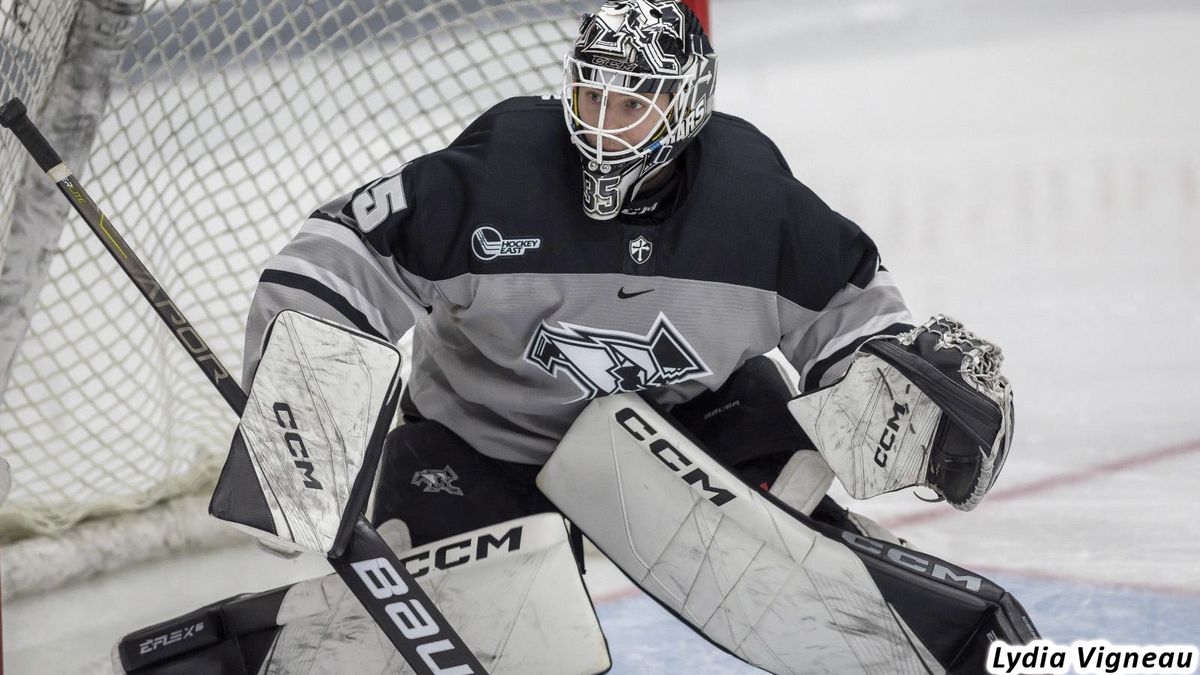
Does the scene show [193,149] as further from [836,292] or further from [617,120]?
[836,292]

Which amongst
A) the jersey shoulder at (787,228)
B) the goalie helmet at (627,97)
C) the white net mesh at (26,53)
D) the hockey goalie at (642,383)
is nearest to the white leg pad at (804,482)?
the hockey goalie at (642,383)

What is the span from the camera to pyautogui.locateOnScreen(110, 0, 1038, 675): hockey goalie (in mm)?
1693

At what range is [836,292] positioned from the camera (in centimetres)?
183

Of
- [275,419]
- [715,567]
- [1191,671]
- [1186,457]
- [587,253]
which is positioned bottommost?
[1186,457]

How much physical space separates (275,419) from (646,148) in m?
0.60

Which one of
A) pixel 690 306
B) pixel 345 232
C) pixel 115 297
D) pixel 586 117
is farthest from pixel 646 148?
pixel 115 297

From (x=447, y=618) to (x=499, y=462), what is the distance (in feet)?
1.03

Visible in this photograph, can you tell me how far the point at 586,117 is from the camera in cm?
176

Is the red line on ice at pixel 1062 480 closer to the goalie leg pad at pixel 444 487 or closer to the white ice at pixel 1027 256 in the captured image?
the white ice at pixel 1027 256

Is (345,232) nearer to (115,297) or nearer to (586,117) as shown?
(586,117)

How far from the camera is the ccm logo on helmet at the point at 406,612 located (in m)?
1.56

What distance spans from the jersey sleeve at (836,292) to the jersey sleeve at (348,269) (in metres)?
0.52

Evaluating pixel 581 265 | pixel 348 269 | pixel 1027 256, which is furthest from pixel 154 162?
pixel 1027 256

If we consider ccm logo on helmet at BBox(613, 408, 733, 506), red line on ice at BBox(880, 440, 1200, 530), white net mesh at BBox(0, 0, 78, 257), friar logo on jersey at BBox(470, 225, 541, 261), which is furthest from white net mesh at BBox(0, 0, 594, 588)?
red line on ice at BBox(880, 440, 1200, 530)
